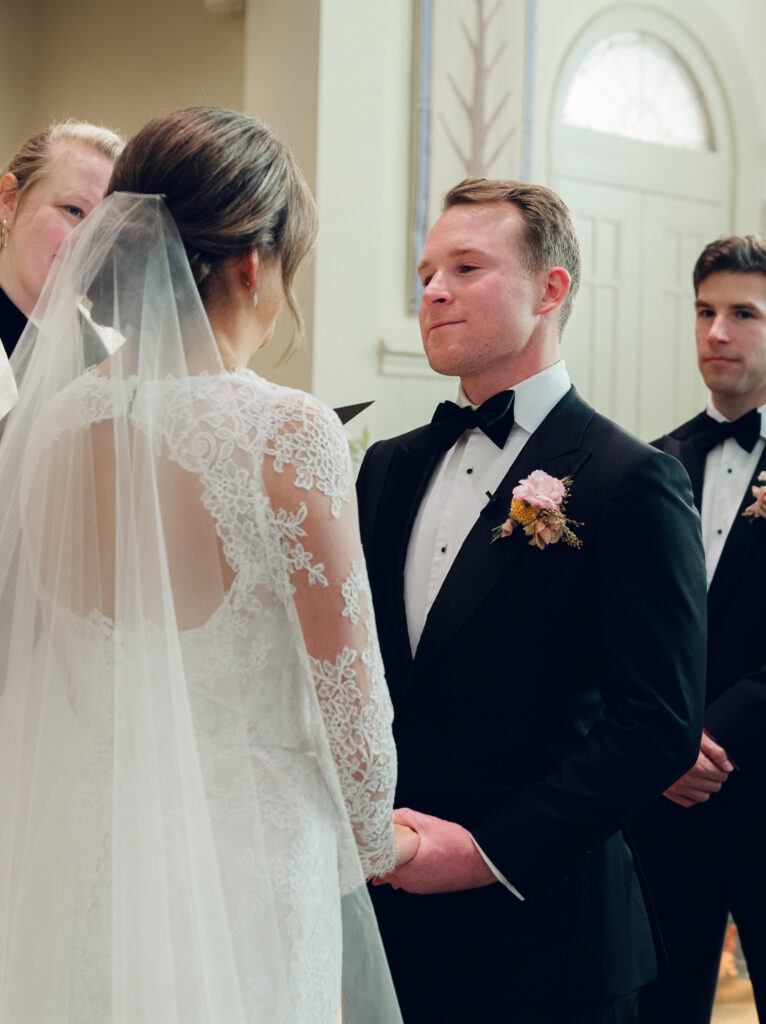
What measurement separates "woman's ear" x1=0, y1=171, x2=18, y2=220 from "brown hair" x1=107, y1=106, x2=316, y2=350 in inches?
40.6

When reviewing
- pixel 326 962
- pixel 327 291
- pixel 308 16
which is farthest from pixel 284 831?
pixel 308 16

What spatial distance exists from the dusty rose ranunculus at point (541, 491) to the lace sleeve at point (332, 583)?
447mm

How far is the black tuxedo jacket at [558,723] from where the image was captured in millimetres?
1725

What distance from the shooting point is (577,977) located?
1.76 m

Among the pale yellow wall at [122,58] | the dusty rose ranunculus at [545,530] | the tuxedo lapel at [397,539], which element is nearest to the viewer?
→ the dusty rose ranunculus at [545,530]

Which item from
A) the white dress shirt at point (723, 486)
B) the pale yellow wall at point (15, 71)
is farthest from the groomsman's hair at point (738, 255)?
the pale yellow wall at point (15, 71)

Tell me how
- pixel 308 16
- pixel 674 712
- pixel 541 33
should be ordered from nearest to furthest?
pixel 674 712, pixel 308 16, pixel 541 33

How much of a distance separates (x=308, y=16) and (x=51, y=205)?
3438mm

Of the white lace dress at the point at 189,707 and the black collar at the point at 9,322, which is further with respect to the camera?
the black collar at the point at 9,322

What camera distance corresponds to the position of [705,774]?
249 centimetres

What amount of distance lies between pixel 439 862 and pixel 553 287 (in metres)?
0.93

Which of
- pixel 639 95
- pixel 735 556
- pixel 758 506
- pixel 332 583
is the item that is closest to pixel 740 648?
pixel 735 556

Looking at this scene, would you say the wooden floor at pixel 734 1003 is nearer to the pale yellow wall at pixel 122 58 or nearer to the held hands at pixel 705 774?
the held hands at pixel 705 774

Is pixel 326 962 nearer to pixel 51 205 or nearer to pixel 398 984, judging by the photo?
pixel 398 984
